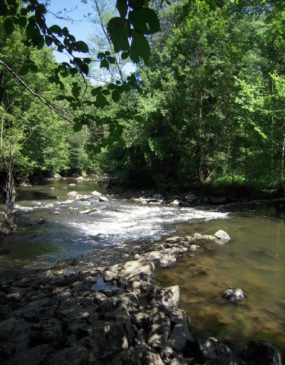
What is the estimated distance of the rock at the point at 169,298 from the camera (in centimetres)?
543

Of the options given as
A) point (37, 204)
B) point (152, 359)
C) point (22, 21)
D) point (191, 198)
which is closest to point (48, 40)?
point (22, 21)

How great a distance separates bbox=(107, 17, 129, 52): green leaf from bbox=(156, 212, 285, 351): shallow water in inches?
188

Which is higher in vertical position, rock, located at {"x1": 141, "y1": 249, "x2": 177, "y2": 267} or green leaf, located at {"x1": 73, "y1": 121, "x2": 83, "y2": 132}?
green leaf, located at {"x1": 73, "y1": 121, "x2": 83, "y2": 132}

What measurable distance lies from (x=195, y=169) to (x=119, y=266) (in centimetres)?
1570

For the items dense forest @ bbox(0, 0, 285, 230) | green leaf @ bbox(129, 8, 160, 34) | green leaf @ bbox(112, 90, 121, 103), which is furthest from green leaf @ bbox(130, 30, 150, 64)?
dense forest @ bbox(0, 0, 285, 230)

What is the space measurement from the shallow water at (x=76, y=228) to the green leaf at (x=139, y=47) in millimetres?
7229

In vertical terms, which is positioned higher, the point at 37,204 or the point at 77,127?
the point at 77,127

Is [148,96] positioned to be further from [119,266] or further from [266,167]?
[119,266]

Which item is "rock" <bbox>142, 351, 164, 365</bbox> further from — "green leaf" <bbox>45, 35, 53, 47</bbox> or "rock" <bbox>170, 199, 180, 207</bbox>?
"rock" <bbox>170, 199, 180, 207</bbox>

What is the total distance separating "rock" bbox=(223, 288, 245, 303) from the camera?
19.7 feet

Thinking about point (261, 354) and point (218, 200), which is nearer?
point (261, 354)

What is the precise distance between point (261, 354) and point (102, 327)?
2.16 m

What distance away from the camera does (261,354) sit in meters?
3.93

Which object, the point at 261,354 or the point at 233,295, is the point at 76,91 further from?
the point at 233,295
